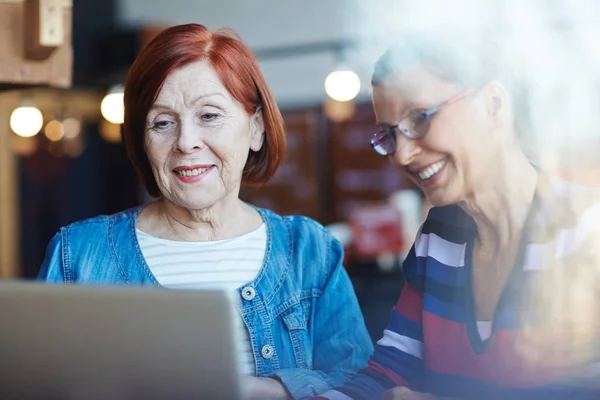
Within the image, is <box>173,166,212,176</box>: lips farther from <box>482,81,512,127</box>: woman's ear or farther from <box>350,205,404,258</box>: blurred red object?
<box>350,205,404,258</box>: blurred red object

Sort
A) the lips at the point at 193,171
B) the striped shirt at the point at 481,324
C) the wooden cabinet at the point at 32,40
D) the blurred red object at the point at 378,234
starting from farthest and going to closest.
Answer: the blurred red object at the point at 378,234 < the wooden cabinet at the point at 32,40 < the lips at the point at 193,171 < the striped shirt at the point at 481,324

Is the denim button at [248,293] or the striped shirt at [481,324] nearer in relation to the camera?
the striped shirt at [481,324]

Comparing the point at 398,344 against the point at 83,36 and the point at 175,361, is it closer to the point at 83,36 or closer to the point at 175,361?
the point at 175,361

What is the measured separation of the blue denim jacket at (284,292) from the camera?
1.73 m

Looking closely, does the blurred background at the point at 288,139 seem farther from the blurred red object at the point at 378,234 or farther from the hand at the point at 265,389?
the hand at the point at 265,389

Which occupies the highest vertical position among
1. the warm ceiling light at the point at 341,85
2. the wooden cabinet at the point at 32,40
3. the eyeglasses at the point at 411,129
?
the warm ceiling light at the point at 341,85

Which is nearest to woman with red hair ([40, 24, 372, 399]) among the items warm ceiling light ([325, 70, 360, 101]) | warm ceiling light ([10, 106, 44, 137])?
warm ceiling light ([325, 70, 360, 101])

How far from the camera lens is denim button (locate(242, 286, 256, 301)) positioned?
1.74 meters

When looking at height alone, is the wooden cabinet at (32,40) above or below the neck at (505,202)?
above

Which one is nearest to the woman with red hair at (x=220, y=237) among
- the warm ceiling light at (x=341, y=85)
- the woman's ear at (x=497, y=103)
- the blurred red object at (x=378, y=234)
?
the woman's ear at (x=497, y=103)

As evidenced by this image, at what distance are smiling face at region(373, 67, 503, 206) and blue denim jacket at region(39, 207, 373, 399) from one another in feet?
1.00

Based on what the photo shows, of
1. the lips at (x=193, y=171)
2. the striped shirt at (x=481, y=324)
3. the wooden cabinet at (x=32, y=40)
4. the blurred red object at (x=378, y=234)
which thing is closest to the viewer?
the striped shirt at (x=481, y=324)

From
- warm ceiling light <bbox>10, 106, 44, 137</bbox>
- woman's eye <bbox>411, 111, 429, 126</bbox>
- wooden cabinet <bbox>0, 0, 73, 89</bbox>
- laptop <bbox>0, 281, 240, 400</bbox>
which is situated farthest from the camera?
warm ceiling light <bbox>10, 106, 44, 137</bbox>

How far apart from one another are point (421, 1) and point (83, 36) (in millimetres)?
6411
